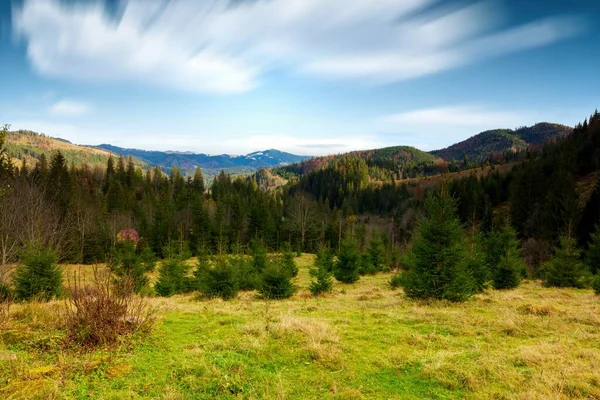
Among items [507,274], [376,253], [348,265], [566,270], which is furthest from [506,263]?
[376,253]

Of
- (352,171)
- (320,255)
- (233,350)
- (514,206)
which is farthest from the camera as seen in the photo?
(352,171)

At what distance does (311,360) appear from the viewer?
7918 millimetres

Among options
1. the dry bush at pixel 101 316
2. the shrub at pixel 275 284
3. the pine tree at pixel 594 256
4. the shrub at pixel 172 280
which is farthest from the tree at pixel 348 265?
the dry bush at pixel 101 316

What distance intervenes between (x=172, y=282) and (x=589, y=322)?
25512 millimetres

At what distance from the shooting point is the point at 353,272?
31422 mm

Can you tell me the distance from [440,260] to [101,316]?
1476 centimetres

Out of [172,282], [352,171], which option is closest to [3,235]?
[172,282]

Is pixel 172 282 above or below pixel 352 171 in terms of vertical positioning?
below

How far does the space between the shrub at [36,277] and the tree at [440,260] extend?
21.5m

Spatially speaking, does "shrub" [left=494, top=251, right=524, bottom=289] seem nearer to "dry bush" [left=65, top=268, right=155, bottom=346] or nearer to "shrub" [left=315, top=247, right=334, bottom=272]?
"shrub" [left=315, top=247, right=334, bottom=272]

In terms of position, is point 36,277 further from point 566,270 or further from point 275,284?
point 566,270

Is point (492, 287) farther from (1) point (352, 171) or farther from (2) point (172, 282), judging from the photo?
(1) point (352, 171)

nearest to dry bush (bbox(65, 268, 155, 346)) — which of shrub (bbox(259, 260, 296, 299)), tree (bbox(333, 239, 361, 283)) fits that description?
shrub (bbox(259, 260, 296, 299))

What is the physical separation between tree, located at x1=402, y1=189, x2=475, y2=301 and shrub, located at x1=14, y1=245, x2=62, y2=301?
845 inches
